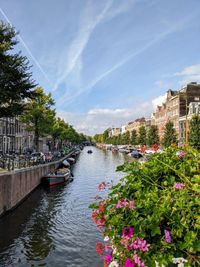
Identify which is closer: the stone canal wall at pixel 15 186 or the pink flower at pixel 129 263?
the pink flower at pixel 129 263

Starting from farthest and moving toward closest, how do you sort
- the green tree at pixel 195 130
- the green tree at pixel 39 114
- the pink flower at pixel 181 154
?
the green tree at pixel 195 130 < the green tree at pixel 39 114 < the pink flower at pixel 181 154

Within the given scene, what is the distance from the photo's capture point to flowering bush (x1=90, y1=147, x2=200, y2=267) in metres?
2.77

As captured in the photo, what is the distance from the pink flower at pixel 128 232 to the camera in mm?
2940

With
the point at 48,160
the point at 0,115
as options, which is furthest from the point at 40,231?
the point at 48,160

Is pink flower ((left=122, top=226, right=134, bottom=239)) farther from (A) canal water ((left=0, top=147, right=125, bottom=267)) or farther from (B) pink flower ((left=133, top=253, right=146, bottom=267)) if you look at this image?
(A) canal water ((left=0, top=147, right=125, bottom=267))

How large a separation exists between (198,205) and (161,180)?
73 cm

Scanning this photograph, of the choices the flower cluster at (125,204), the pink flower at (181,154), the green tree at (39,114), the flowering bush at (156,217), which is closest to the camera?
the flowering bush at (156,217)

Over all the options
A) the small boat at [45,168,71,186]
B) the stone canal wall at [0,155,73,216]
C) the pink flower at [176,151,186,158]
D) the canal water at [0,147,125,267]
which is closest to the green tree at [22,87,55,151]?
the small boat at [45,168,71,186]

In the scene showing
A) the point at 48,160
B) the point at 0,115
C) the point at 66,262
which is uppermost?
the point at 0,115

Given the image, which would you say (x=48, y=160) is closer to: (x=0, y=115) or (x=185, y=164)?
(x=0, y=115)

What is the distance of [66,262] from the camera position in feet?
42.5

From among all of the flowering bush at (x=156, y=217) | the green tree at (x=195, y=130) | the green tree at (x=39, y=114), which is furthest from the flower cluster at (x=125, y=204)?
the green tree at (x=195, y=130)

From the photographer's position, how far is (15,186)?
22016mm

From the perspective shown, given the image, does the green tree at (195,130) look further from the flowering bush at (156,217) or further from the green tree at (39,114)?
the flowering bush at (156,217)
